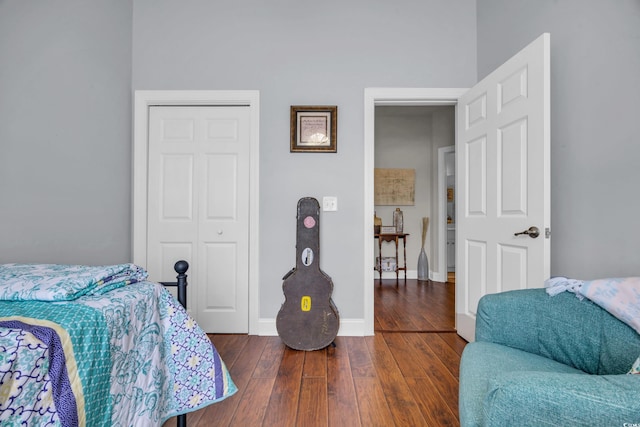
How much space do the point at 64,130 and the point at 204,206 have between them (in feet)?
3.35

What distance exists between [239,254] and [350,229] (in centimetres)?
94

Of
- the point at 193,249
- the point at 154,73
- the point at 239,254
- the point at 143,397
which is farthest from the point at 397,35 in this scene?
the point at 143,397

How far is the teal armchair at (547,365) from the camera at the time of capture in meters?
0.63

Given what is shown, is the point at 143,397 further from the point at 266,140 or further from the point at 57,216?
the point at 266,140

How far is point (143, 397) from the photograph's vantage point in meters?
1.04

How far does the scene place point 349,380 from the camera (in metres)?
1.82

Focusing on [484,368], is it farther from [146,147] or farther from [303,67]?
[146,147]

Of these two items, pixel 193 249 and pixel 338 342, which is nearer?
pixel 338 342

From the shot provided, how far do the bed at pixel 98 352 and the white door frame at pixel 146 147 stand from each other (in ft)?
4.12

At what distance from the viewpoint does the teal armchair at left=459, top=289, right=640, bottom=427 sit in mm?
629

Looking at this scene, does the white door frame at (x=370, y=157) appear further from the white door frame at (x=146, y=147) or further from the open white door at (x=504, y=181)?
the white door frame at (x=146, y=147)

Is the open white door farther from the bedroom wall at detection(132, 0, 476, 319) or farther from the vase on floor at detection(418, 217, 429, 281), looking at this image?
the vase on floor at detection(418, 217, 429, 281)

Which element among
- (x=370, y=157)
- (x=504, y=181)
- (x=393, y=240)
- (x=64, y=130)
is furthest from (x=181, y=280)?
(x=393, y=240)

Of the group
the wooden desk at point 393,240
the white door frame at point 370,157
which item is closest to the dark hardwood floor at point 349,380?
the white door frame at point 370,157
